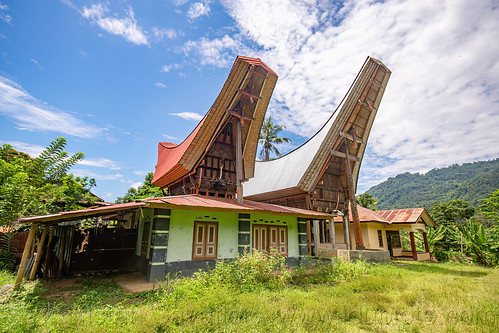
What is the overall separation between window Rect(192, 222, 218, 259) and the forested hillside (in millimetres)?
86598

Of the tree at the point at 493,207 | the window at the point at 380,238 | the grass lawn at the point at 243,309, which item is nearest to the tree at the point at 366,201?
the window at the point at 380,238

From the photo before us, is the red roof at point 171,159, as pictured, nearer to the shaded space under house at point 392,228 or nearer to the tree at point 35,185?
the tree at point 35,185

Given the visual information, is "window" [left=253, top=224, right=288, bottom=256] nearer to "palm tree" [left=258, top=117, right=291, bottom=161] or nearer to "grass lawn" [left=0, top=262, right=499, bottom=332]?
"grass lawn" [left=0, top=262, right=499, bottom=332]

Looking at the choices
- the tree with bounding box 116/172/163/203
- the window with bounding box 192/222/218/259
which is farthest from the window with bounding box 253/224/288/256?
the tree with bounding box 116/172/163/203

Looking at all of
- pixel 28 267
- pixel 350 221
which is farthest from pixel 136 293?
pixel 350 221

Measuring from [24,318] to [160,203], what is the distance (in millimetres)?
3296

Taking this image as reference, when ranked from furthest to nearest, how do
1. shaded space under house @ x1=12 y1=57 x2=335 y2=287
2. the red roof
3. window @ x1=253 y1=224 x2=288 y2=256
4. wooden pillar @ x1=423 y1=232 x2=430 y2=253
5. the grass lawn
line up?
wooden pillar @ x1=423 y1=232 x2=430 y2=253 → the red roof → window @ x1=253 y1=224 x2=288 y2=256 → shaded space under house @ x1=12 y1=57 x2=335 y2=287 → the grass lawn

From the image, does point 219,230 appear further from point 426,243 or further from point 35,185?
point 426,243

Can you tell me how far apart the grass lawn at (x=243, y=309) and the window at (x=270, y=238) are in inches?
105

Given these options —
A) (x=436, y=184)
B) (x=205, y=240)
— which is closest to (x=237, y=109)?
(x=205, y=240)

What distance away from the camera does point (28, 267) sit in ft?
25.7

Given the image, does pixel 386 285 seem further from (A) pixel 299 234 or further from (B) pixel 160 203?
(B) pixel 160 203

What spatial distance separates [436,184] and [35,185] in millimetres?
129975

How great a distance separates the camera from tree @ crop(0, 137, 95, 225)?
9094 millimetres
